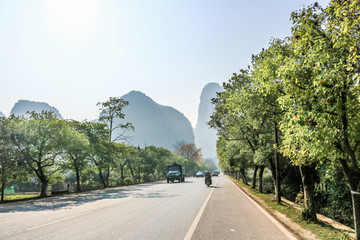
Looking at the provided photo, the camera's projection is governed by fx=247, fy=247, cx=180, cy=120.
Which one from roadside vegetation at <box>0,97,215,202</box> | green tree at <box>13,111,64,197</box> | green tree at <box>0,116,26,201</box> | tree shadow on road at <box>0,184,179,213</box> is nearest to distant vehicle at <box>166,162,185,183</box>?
roadside vegetation at <box>0,97,215,202</box>

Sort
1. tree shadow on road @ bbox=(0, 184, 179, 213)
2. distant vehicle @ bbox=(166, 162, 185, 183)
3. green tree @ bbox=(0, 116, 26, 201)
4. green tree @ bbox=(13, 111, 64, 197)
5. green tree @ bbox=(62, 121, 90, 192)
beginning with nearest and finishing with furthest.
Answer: tree shadow on road @ bbox=(0, 184, 179, 213)
green tree @ bbox=(0, 116, 26, 201)
green tree @ bbox=(13, 111, 64, 197)
green tree @ bbox=(62, 121, 90, 192)
distant vehicle @ bbox=(166, 162, 185, 183)

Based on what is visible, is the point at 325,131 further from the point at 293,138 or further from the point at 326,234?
the point at 326,234

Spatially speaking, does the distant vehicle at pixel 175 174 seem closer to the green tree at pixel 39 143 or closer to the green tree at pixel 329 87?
the green tree at pixel 39 143

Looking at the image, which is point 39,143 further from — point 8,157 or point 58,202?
point 58,202

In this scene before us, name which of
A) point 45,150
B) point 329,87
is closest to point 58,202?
point 45,150

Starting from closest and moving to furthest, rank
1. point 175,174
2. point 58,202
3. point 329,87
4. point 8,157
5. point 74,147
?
1. point 329,87
2. point 58,202
3. point 8,157
4. point 74,147
5. point 175,174

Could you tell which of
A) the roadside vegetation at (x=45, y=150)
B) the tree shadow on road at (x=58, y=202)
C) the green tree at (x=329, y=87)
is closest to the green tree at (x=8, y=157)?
the roadside vegetation at (x=45, y=150)

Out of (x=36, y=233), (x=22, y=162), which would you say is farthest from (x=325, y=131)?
(x=22, y=162)

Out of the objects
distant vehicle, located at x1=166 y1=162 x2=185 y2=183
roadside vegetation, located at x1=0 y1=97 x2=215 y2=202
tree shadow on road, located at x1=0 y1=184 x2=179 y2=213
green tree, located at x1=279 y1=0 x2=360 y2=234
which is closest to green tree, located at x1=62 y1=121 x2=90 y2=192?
roadside vegetation, located at x1=0 y1=97 x2=215 y2=202

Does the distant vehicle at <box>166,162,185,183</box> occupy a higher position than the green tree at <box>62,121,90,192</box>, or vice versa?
the green tree at <box>62,121,90,192</box>

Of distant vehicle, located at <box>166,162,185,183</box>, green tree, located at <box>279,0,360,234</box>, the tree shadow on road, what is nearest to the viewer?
green tree, located at <box>279,0,360,234</box>

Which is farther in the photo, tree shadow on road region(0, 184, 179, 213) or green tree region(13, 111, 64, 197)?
green tree region(13, 111, 64, 197)

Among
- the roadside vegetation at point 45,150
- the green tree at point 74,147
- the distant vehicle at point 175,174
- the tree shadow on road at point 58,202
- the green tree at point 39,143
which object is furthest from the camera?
the distant vehicle at point 175,174

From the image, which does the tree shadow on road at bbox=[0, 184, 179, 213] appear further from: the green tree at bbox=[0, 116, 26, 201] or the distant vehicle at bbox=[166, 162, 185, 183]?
Result: the distant vehicle at bbox=[166, 162, 185, 183]
